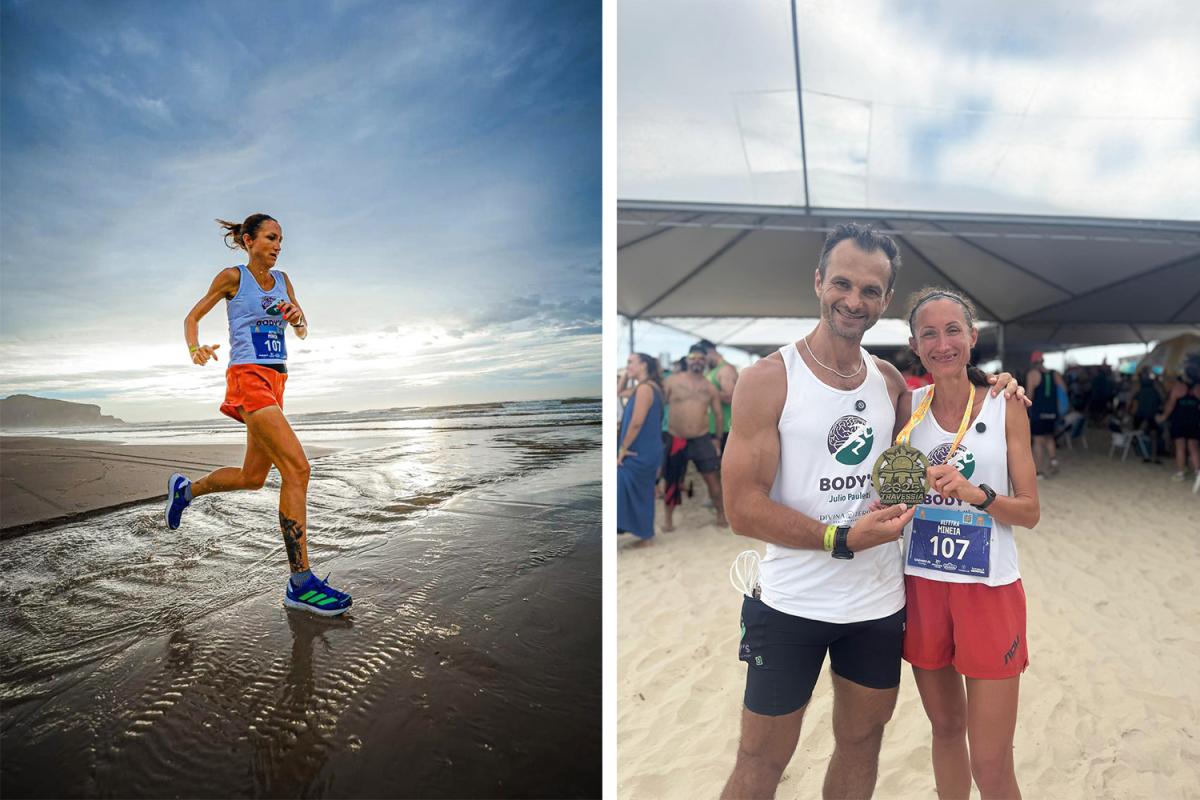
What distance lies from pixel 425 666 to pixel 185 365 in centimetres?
113

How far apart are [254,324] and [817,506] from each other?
155 centimetres

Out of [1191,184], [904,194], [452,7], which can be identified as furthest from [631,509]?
[1191,184]

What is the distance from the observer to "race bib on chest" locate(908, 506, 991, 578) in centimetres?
131

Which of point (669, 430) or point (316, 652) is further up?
point (669, 430)

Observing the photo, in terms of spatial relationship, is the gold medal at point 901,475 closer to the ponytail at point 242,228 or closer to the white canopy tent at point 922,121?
the ponytail at point 242,228

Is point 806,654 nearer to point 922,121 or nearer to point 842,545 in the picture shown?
point 842,545

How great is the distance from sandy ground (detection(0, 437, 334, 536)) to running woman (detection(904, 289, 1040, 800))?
168cm

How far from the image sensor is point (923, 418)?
1360 mm

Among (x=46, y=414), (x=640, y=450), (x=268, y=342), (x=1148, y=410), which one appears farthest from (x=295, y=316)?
(x=1148, y=410)

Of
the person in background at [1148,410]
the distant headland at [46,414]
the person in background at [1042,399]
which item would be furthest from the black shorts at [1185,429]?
the distant headland at [46,414]

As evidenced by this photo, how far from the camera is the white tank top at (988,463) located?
131cm

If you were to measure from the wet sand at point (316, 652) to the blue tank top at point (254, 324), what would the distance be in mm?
403

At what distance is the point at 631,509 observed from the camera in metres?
4.28

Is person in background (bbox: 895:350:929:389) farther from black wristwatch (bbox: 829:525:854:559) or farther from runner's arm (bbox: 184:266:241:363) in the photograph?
runner's arm (bbox: 184:266:241:363)
